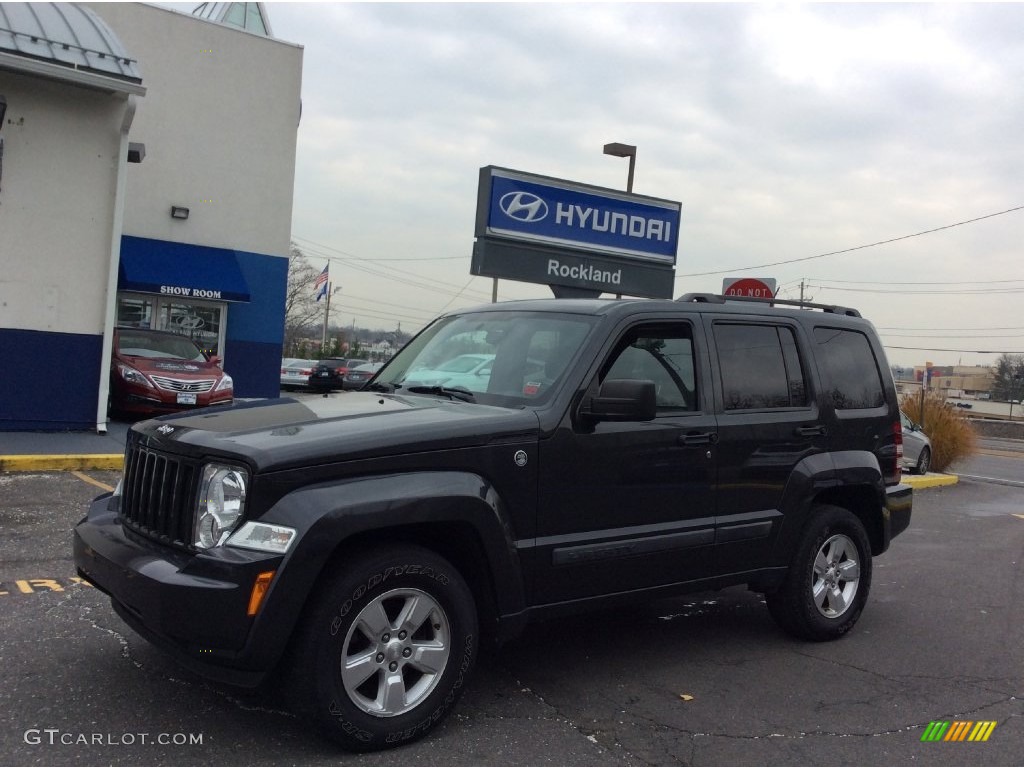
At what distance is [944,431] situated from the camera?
18062 millimetres

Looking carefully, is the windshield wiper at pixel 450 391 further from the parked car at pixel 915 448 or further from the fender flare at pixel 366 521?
the parked car at pixel 915 448

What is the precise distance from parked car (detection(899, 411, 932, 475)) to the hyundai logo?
7837mm

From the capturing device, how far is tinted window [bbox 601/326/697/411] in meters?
4.64

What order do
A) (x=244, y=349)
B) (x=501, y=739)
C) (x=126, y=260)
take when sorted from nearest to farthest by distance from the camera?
(x=501, y=739), (x=126, y=260), (x=244, y=349)

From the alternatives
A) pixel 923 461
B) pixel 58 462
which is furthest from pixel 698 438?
pixel 923 461

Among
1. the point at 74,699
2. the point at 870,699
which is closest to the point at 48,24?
the point at 74,699

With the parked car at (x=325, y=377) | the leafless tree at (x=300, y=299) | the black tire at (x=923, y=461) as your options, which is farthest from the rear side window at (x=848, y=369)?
the leafless tree at (x=300, y=299)

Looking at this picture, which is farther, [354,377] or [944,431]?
[354,377]

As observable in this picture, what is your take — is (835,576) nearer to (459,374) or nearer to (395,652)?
(459,374)

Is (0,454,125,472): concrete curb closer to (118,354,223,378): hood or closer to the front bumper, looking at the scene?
(118,354,223,378): hood

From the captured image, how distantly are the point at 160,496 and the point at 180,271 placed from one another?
15.5 metres

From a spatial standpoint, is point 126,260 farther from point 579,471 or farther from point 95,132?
point 579,471

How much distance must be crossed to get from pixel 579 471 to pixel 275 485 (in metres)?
1.45

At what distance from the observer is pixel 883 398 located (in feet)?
19.7
